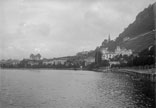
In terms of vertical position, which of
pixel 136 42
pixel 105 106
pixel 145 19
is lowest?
pixel 105 106

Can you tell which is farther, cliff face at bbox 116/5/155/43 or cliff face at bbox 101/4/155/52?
cliff face at bbox 116/5/155/43

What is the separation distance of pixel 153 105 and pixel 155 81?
20551 millimetres

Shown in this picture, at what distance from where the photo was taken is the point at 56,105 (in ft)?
74.5

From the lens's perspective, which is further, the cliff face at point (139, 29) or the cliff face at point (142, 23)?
the cliff face at point (142, 23)

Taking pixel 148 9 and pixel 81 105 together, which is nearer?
pixel 81 105

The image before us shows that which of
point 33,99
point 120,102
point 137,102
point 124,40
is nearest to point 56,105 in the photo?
point 33,99

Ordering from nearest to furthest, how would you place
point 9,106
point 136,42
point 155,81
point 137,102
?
point 9,106 < point 137,102 < point 155,81 < point 136,42

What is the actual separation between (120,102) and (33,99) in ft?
29.8

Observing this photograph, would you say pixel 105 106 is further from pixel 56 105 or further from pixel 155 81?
Result: pixel 155 81

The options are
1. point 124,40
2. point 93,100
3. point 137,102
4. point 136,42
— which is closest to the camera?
point 137,102

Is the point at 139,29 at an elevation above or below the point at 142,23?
below

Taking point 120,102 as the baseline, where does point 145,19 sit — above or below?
above

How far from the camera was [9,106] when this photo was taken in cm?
2195

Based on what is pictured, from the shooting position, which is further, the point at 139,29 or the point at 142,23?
the point at 139,29
